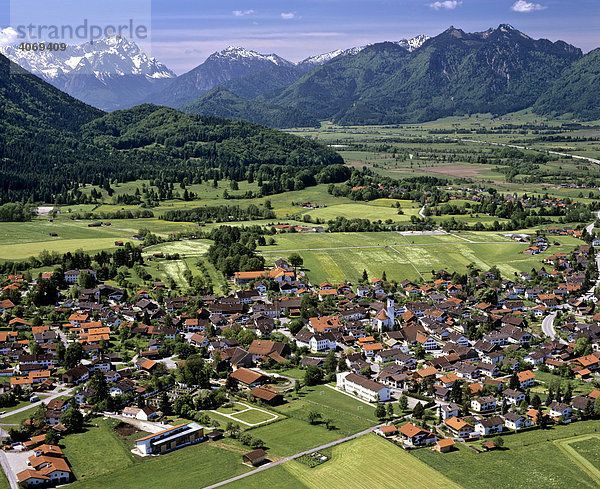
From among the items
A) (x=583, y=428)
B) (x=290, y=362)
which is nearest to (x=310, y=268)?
(x=290, y=362)

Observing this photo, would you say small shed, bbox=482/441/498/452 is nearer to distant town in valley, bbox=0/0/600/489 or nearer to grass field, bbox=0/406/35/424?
distant town in valley, bbox=0/0/600/489

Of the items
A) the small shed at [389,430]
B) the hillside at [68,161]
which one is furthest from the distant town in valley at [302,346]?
the hillside at [68,161]

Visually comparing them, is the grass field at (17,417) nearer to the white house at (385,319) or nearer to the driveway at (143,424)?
the driveway at (143,424)

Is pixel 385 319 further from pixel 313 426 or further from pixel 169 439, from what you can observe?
pixel 169 439

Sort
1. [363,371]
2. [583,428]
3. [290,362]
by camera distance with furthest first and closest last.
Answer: [290,362] → [363,371] → [583,428]

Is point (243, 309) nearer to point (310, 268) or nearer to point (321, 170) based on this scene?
point (310, 268)

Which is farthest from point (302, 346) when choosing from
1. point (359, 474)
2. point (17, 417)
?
point (17, 417)

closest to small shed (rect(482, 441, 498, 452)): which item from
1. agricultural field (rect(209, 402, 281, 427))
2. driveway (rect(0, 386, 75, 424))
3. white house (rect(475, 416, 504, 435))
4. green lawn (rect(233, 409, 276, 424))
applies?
white house (rect(475, 416, 504, 435))

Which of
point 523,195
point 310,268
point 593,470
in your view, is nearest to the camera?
point 593,470
